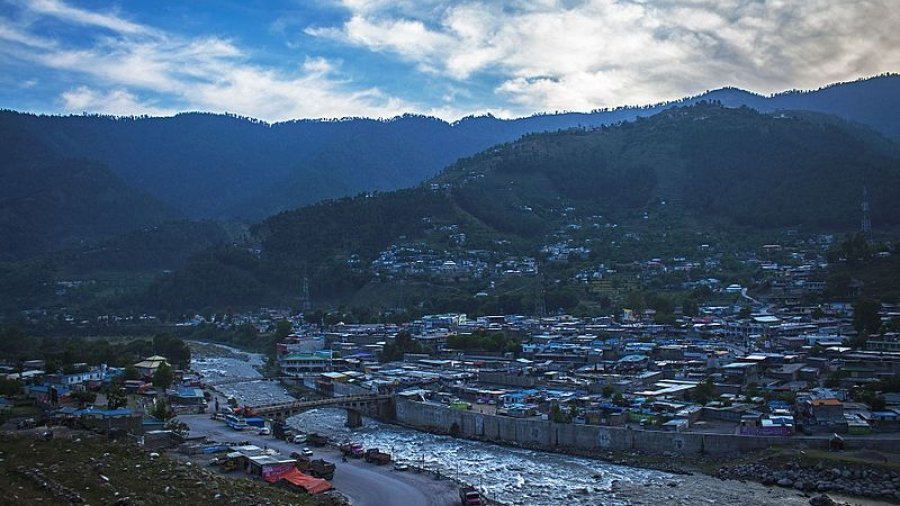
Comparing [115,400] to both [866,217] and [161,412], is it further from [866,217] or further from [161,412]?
[866,217]

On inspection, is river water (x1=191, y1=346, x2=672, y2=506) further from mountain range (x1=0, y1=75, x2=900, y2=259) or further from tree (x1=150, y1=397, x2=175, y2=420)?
mountain range (x1=0, y1=75, x2=900, y2=259)

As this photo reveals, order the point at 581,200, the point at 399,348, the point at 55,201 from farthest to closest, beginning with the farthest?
the point at 55,201, the point at 581,200, the point at 399,348

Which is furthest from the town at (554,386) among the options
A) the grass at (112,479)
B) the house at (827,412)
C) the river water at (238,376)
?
the grass at (112,479)

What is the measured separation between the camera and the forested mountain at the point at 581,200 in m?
84.4

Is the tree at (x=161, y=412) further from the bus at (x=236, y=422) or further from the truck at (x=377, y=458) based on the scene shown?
the truck at (x=377, y=458)

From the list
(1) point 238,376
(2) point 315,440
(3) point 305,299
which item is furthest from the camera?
(3) point 305,299

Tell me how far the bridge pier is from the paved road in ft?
22.3

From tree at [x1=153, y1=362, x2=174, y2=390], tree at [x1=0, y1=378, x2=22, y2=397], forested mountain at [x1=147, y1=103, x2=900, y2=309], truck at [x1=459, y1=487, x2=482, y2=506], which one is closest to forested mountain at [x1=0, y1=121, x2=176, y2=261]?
forested mountain at [x1=147, y1=103, x2=900, y2=309]

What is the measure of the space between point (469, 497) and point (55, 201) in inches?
5112

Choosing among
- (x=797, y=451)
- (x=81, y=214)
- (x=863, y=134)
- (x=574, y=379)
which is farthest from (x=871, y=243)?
(x=81, y=214)

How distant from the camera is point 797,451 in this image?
27219 mm

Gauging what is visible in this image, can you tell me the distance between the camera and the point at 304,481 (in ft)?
78.2

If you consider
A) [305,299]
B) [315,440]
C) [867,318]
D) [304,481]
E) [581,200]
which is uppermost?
[581,200]

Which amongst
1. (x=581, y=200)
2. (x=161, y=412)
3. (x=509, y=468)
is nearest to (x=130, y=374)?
(x=161, y=412)
